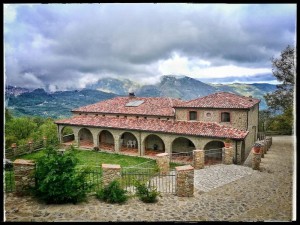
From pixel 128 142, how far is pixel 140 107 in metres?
3.86

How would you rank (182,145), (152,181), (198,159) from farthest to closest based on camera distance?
(182,145) < (198,159) < (152,181)

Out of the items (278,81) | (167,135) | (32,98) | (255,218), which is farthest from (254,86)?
(255,218)

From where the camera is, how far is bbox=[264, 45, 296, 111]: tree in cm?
2467

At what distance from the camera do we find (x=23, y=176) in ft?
28.6

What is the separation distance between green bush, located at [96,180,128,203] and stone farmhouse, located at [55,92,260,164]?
11.5 metres

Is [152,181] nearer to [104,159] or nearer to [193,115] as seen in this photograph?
[104,159]

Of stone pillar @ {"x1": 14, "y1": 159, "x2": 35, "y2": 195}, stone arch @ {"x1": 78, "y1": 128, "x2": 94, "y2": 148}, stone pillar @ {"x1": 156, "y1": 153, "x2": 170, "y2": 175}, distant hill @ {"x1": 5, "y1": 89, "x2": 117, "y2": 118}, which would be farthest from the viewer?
distant hill @ {"x1": 5, "y1": 89, "x2": 117, "y2": 118}

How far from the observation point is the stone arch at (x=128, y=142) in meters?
25.5

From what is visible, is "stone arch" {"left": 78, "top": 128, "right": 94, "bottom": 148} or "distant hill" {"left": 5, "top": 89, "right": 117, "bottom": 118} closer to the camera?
"stone arch" {"left": 78, "top": 128, "right": 94, "bottom": 148}

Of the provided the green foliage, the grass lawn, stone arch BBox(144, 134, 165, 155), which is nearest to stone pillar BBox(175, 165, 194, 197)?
the green foliage

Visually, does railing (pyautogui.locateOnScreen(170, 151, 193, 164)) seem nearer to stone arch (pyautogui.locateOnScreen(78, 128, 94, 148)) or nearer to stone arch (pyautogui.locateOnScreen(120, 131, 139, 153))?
stone arch (pyautogui.locateOnScreen(120, 131, 139, 153))

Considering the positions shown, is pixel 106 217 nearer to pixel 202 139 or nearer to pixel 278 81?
pixel 202 139

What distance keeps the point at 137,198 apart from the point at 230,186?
496cm

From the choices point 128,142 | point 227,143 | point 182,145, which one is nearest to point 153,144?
point 128,142
